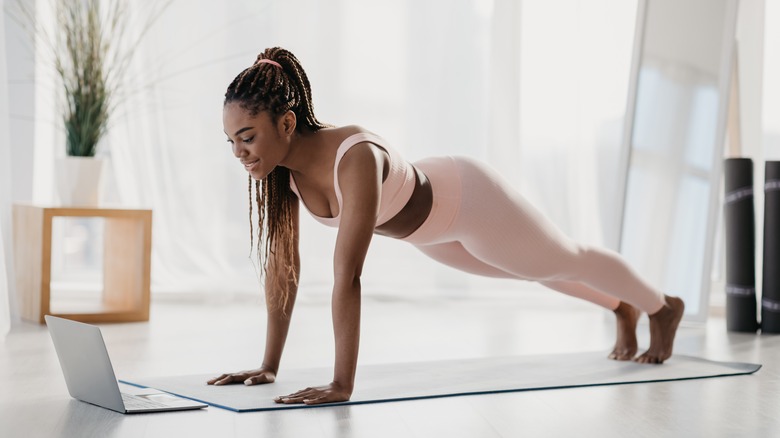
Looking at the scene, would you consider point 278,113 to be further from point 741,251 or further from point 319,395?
point 741,251

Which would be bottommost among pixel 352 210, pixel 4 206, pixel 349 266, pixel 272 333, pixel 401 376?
pixel 401 376

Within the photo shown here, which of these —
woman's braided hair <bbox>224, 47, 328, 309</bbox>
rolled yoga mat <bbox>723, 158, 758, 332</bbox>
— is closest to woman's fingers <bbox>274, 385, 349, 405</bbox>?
woman's braided hair <bbox>224, 47, 328, 309</bbox>

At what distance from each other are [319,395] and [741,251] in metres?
2.38

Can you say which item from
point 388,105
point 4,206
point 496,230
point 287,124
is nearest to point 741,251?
point 388,105

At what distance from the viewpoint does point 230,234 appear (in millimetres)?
4355

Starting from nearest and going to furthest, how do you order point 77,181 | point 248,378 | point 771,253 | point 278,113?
1. point 278,113
2. point 248,378
3. point 77,181
4. point 771,253

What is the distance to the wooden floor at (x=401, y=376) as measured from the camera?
1.79m

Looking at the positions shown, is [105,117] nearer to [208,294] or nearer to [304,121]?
[208,294]

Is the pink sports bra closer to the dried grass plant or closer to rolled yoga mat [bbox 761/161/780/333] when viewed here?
the dried grass plant

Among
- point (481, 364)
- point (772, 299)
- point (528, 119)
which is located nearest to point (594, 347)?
point (481, 364)

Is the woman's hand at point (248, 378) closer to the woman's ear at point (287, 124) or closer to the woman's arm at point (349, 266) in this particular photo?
the woman's arm at point (349, 266)

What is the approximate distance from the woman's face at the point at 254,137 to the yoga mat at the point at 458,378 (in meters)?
0.50

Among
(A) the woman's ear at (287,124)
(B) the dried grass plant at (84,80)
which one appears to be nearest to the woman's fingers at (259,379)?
(A) the woman's ear at (287,124)

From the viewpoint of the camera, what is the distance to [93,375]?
1917 millimetres
